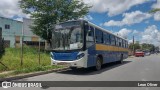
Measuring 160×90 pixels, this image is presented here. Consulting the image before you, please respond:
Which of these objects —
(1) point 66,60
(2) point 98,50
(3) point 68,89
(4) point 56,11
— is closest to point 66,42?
(1) point 66,60

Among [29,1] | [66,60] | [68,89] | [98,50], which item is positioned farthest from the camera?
[29,1]

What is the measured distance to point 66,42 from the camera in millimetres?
13812

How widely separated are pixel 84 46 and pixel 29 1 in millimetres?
19510

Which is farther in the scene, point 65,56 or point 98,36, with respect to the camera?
point 98,36

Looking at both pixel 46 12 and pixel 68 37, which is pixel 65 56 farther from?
pixel 46 12

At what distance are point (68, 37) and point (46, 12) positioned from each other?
1789 centimetres

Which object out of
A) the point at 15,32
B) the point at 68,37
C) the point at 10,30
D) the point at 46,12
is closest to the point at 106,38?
the point at 68,37

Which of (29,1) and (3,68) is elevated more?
(29,1)

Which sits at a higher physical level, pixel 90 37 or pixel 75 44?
pixel 90 37

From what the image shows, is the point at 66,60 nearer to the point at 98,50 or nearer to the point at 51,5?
the point at 98,50

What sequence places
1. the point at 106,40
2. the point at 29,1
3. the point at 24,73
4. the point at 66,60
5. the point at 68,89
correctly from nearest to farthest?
the point at 68,89 < the point at 24,73 < the point at 66,60 < the point at 106,40 < the point at 29,1

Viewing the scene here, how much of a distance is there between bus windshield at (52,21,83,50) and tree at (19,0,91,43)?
51.8 feet

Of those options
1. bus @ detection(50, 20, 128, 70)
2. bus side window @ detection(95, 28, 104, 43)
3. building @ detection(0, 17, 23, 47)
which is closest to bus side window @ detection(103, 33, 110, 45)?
bus side window @ detection(95, 28, 104, 43)

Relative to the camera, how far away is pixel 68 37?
13.8 m
